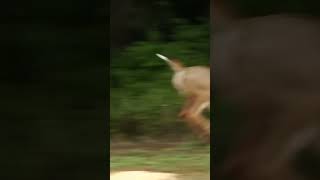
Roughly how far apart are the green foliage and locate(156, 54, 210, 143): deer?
21 millimetres

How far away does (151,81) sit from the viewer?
11.5ft

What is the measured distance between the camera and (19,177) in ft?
11.4

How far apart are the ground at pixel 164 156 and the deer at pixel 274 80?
0.07 metres

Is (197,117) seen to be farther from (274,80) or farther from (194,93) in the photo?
(274,80)

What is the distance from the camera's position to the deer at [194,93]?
3.45 m

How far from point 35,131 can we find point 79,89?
21 cm

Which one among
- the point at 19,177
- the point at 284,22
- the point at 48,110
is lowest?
the point at 19,177

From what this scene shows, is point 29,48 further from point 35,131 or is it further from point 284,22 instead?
point 284,22

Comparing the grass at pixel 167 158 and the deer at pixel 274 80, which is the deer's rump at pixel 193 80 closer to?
the deer at pixel 274 80

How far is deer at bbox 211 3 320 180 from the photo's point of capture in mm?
3422

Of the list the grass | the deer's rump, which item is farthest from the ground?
the deer's rump

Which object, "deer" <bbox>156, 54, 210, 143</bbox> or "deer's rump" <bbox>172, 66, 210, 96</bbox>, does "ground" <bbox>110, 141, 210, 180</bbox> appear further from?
"deer's rump" <bbox>172, 66, 210, 96</bbox>

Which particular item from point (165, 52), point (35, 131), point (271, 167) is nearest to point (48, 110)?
point (35, 131)

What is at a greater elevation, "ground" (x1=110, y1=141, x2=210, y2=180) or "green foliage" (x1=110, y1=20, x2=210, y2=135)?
"green foliage" (x1=110, y1=20, x2=210, y2=135)
